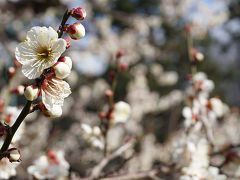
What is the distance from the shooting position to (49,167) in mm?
1756

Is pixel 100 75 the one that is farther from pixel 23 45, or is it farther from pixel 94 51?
pixel 23 45

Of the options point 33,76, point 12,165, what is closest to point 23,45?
point 33,76

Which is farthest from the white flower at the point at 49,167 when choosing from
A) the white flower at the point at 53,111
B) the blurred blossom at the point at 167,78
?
the blurred blossom at the point at 167,78

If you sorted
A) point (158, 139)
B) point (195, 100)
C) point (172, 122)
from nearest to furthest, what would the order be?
1. point (195, 100)
2. point (172, 122)
3. point (158, 139)

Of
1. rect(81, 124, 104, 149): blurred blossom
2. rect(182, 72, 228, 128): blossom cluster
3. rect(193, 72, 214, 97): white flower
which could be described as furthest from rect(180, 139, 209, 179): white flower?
rect(81, 124, 104, 149): blurred blossom

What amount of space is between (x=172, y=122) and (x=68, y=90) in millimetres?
5794

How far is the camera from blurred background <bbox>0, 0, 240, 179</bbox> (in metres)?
5.27

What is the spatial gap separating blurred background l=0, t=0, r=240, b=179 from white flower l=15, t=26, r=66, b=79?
309 centimetres

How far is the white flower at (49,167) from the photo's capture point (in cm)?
173

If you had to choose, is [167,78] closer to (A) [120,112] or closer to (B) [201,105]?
(B) [201,105]

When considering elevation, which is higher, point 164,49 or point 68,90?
point 164,49

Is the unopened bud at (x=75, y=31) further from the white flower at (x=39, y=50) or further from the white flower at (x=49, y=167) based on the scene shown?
the white flower at (x=49, y=167)

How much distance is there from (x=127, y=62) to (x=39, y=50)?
4.64 meters

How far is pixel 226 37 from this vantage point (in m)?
12.0
